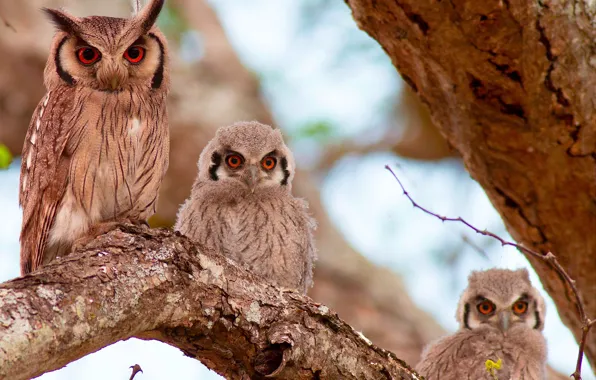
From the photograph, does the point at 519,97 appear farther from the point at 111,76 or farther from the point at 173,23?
the point at 173,23

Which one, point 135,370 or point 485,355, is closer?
point 135,370

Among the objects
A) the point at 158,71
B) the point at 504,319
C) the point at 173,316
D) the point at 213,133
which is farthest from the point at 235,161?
the point at 213,133

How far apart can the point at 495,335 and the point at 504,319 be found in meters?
0.12

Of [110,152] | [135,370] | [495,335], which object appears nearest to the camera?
[135,370]

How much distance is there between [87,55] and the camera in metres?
3.32

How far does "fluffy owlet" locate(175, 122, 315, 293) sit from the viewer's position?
12.5 feet

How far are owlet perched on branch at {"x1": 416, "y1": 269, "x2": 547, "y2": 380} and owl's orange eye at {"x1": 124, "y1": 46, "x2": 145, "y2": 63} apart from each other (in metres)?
2.04

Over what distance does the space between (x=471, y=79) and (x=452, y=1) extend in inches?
15.0

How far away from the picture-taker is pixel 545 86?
3.44 meters

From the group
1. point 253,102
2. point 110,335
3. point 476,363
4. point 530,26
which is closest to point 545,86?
point 530,26

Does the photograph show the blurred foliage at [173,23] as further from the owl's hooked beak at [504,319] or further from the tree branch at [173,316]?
the tree branch at [173,316]

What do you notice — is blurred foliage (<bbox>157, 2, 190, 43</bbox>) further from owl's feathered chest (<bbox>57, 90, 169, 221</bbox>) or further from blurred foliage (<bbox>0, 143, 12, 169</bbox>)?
owl's feathered chest (<bbox>57, 90, 169, 221</bbox>)

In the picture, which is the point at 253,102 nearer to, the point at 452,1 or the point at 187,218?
the point at 187,218

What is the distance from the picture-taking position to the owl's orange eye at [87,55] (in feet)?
10.8
